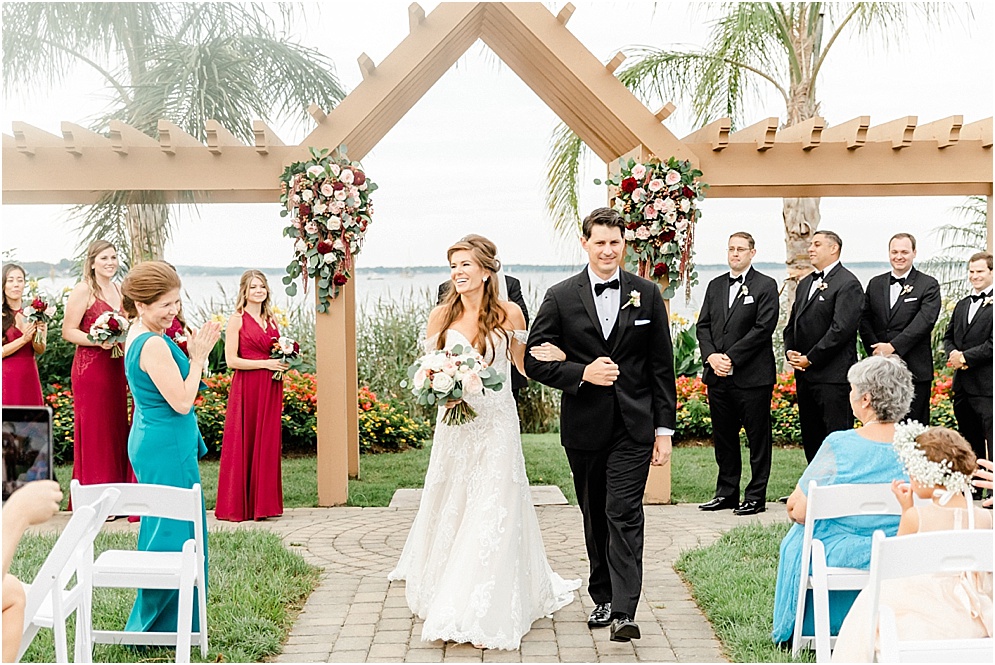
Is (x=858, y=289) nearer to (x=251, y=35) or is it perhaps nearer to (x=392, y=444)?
(x=392, y=444)

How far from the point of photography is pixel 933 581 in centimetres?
343

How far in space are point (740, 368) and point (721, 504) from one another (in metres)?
1.16

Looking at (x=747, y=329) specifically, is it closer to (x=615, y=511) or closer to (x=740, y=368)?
(x=740, y=368)

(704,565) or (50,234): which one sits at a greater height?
(50,234)

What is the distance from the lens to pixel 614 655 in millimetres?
4492

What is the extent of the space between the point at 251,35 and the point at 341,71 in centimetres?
533

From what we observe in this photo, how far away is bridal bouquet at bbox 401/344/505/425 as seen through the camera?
4.73m

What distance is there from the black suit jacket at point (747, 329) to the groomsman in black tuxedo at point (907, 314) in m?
0.98

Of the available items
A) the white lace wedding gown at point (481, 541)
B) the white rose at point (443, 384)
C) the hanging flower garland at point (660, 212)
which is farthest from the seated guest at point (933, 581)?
the hanging flower garland at point (660, 212)

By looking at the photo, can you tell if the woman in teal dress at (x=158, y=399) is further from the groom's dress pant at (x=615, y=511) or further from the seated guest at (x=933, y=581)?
the seated guest at (x=933, y=581)

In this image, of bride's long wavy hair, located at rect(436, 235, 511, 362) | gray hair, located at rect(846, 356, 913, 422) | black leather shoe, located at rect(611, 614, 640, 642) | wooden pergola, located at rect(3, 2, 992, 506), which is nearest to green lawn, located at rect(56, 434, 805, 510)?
wooden pergola, located at rect(3, 2, 992, 506)

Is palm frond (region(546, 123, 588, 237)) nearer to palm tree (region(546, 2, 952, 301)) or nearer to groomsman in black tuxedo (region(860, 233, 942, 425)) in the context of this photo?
palm tree (region(546, 2, 952, 301))

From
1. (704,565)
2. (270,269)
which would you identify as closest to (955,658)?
(704,565)

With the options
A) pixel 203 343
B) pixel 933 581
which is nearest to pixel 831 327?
A: pixel 933 581
